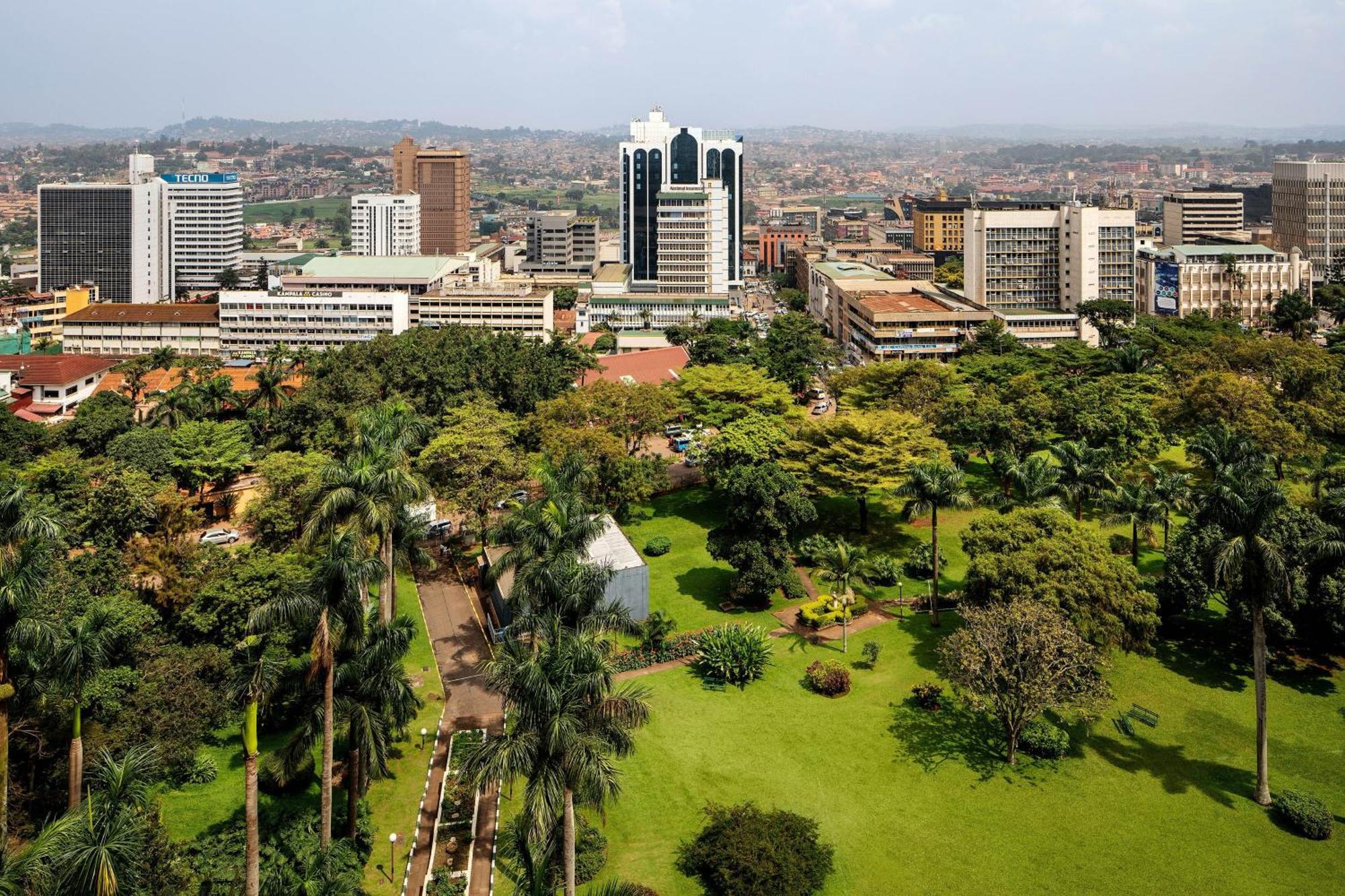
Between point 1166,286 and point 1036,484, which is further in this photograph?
point 1166,286

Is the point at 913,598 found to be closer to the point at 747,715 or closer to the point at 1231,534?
the point at 747,715

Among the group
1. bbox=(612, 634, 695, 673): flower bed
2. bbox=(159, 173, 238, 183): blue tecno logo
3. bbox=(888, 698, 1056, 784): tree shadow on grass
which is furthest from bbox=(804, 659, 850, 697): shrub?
bbox=(159, 173, 238, 183): blue tecno logo

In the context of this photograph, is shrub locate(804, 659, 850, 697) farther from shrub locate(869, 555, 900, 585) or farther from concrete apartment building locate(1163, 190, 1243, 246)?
concrete apartment building locate(1163, 190, 1243, 246)

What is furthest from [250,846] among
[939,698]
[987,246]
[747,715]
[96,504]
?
[987,246]

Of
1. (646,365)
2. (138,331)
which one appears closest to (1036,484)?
(646,365)

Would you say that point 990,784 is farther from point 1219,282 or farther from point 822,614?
point 1219,282

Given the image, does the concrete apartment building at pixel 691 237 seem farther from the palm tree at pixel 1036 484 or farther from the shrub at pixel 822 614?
the shrub at pixel 822 614
